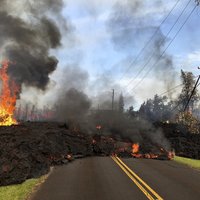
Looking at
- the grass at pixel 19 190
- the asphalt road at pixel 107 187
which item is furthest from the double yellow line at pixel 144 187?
the grass at pixel 19 190

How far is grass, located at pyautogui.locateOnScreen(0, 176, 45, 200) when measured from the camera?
11.7 meters

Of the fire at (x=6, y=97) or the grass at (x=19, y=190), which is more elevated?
the fire at (x=6, y=97)

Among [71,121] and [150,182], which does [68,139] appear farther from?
[150,182]

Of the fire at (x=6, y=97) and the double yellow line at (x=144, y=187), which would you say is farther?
the fire at (x=6, y=97)

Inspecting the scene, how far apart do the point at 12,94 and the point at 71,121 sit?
23.5 ft

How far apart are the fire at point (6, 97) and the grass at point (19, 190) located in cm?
2549

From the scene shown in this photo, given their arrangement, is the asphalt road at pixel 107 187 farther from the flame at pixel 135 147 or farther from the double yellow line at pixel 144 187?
the flame at pixel 135 147

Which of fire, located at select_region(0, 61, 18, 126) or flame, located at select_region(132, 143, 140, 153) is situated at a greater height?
fire, located at select_region(0, 61, 18, 126)

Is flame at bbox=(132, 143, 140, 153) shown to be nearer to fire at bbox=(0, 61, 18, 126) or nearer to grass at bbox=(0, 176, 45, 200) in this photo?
fire at bbox=(0, 61, 18, 126)

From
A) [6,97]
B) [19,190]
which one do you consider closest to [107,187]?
[19,190]

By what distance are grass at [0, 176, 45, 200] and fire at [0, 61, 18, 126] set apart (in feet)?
83.6

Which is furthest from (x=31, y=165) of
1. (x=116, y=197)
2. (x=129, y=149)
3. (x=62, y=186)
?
(x=129, y=149)

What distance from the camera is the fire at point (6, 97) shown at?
129ft

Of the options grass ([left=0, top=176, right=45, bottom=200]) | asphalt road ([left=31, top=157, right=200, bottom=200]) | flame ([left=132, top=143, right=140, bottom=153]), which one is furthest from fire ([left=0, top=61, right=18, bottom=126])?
grass ([left=0, top=176, right=45, bottom=200])
